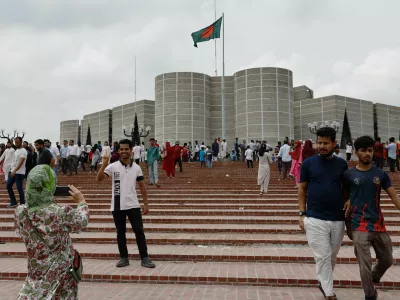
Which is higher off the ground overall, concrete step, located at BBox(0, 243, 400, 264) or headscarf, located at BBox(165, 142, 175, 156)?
headscarf, located at BBox(165, 142, 175, 156)

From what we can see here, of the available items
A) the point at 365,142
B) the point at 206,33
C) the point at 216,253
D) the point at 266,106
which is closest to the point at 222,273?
the point at 216,253

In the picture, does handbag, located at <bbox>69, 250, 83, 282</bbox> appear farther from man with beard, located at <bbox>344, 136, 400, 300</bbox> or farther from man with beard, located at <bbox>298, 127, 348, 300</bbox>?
man with beard, located at <bbox>344, 136, 400, 300</bbox>

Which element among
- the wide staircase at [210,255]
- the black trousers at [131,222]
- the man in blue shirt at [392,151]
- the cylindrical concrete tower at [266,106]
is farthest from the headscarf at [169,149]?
the cylindrical concrete tower at [266,106]

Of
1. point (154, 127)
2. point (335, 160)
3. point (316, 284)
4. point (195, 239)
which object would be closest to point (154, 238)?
point (195, 239)

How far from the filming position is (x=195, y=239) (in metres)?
5.86

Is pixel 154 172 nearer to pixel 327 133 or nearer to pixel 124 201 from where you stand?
pixel 124 201

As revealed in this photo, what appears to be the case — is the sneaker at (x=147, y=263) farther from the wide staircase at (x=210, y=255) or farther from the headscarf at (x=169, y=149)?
the headscarf at (x=169, y=149)

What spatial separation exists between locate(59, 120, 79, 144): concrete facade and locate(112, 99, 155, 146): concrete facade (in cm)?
716

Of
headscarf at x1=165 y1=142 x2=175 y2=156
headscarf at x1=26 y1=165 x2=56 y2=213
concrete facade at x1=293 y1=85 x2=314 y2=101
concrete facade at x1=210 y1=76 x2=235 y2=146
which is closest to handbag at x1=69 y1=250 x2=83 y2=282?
headscarf at x1=26 y1=165 x2=56 y2=213

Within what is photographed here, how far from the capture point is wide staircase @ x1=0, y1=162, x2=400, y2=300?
3.94 metres

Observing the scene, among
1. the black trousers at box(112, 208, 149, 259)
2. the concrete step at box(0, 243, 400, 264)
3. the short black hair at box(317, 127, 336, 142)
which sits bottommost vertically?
the concrete step at box(0, 243, 400, 264)

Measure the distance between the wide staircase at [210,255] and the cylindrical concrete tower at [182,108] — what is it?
85.2 feet

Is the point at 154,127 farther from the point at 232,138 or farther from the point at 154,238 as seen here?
the point at 154,238

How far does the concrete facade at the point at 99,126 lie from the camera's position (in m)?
42.7
